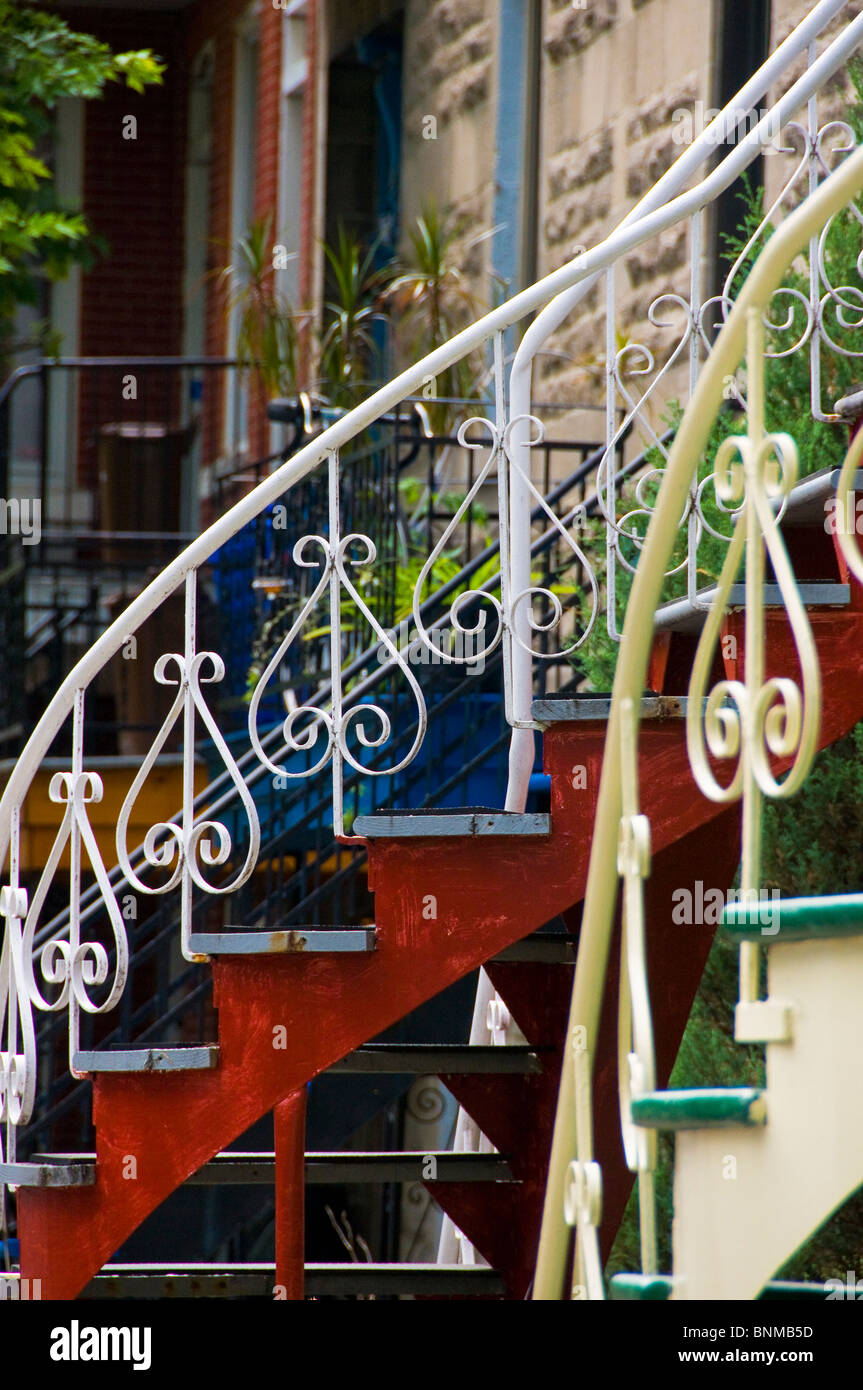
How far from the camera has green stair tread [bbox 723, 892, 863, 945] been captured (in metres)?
2.96

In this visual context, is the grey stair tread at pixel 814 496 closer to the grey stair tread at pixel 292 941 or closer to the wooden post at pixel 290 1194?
the grey stair tread at pixel 292 941

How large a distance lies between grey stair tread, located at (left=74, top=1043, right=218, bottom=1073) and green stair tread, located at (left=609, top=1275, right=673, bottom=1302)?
1.43 m

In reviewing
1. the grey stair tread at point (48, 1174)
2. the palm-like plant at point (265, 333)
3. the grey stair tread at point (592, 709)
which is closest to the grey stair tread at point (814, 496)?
the grey stair tread at point (592, 709)

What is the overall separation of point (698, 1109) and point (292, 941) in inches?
52.6

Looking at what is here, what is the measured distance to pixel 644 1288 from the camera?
3.04 meters

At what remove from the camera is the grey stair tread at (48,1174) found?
4348 millimetres

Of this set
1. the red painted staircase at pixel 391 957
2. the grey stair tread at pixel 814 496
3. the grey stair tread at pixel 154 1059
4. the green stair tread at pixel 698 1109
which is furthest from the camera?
the grey stair tread at pixel 154 1059

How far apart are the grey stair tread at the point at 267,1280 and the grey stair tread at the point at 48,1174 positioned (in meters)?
0.67

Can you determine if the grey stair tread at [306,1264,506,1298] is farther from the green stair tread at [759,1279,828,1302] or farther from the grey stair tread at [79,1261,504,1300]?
the green stair tread at [759,1279,828,1302]

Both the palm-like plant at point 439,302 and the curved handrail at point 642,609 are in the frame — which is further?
the palm-like plant at point 439,302

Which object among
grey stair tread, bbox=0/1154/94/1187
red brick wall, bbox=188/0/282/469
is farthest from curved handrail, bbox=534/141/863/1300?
red brick wall, bbox=188/0/282/469

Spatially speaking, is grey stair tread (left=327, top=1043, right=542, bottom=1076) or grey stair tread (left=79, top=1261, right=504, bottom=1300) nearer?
grey stair tread (left=327, top=1043, right=542, bottom=1076)

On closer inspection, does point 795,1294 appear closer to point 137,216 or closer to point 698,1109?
point 698,1109
